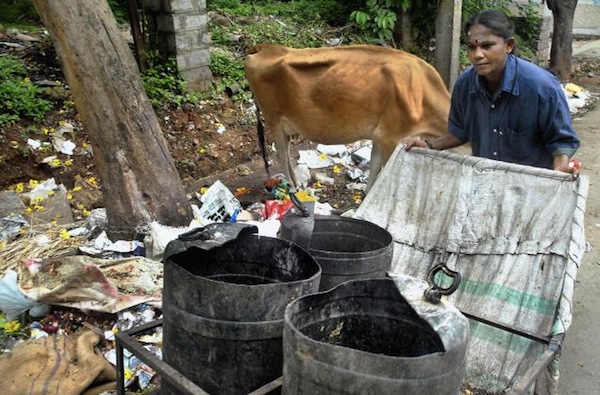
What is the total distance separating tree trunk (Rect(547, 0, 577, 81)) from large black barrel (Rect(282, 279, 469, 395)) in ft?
33.3

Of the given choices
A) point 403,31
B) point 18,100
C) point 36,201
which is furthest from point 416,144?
point 403,31

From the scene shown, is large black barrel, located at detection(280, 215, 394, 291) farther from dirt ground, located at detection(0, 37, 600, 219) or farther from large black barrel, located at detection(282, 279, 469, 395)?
dirt ground, located at detection(0, 37, 600, 219)

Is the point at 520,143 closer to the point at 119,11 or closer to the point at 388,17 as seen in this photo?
the point at 388,17

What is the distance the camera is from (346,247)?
328 centimetres

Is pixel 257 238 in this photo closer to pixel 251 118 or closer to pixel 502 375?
pixel 502 375

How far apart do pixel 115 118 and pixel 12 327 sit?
5.02ft

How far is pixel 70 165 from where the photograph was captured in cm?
625

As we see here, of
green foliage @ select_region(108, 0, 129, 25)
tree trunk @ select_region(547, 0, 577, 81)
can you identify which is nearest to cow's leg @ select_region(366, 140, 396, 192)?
green foliage @ select_region(108, 0, 129, 25)

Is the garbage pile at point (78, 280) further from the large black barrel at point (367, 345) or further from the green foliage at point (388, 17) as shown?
the green foliage at point (388, 17)

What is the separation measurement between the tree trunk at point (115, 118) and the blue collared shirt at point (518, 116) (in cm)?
216

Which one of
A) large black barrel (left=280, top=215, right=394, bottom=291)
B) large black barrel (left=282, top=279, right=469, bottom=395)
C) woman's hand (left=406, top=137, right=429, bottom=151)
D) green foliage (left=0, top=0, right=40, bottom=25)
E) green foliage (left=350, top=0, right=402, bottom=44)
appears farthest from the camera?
green foliage (left=350, top=0, right=402, bottom=44)

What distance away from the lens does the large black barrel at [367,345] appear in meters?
1.85

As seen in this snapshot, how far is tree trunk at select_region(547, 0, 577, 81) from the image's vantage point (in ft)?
35.7

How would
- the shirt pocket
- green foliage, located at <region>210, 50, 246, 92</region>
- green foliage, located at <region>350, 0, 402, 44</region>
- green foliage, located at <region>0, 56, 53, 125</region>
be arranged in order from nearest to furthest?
the shirt pocket < green foliage, located at <region>0, 56, 53, 125</region> < green foliage, located at <region>210, 50, 246, 92</region> < green foliage, located at <region>350, 0, 402, 44</region>
